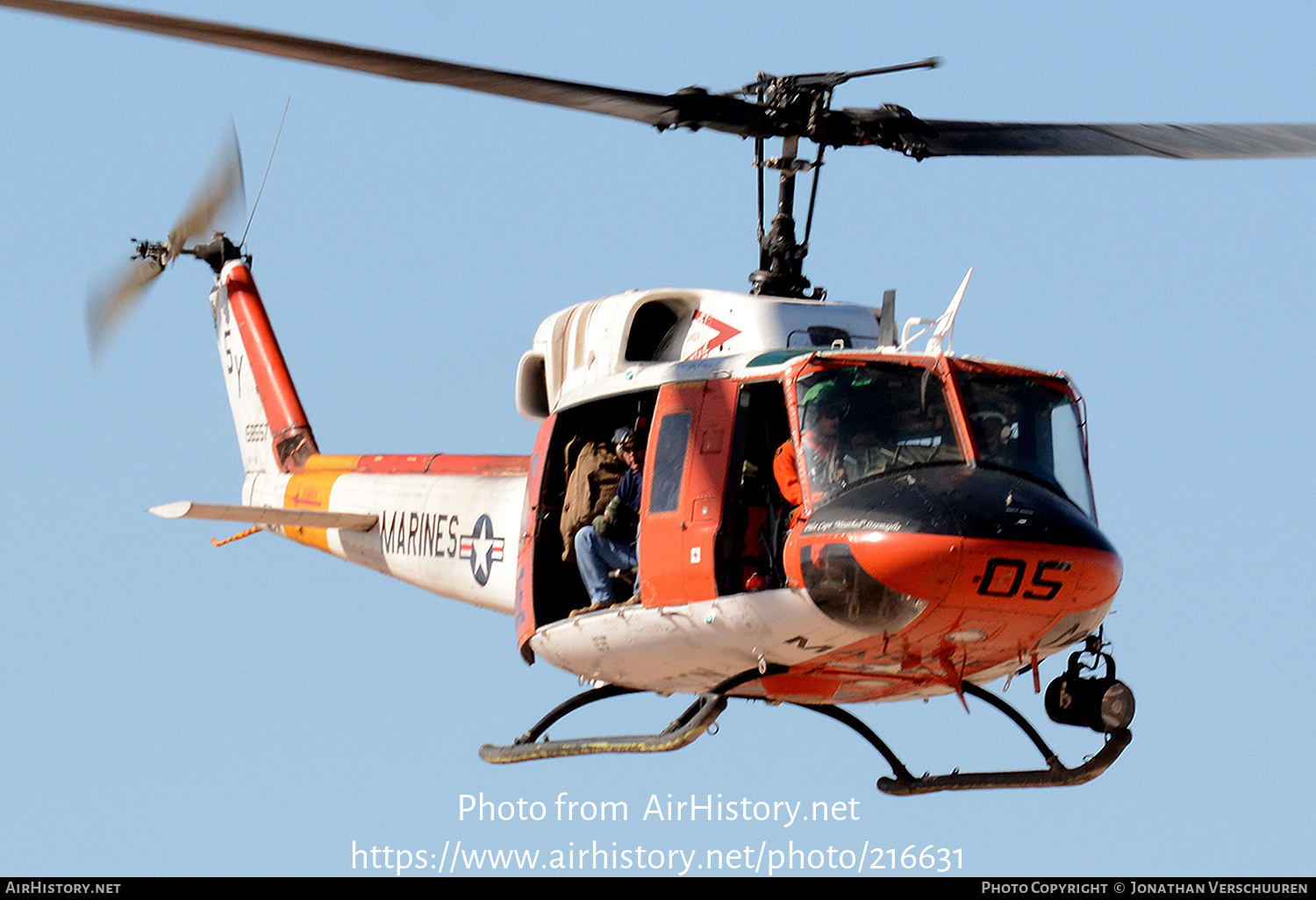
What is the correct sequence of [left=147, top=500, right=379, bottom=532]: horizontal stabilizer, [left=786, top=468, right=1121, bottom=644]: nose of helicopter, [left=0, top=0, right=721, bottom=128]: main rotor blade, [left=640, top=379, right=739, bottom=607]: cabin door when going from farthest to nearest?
[left=147, top=500, right=379, bottom=532]: horizontal stabilizer < [left=640, top=379, right=739, bottom=607]: cabin door < [left=786, top=468, right=1121, bottom=644]: nose of helicopter < [left=0, top=0, right=721, bottom=128]: main rotor blade

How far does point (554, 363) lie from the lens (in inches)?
535

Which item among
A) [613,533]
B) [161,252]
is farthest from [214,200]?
[613,533]

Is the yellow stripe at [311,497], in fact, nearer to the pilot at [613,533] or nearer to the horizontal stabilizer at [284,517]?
the horizontal stabilizer at [284,517]

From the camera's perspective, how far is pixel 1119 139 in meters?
12.8

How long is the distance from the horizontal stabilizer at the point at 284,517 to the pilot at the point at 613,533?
13.2 ft

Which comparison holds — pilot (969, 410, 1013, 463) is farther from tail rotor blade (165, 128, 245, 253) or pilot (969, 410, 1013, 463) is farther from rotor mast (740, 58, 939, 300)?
tail rotor blade (165, 128, 245, 253)

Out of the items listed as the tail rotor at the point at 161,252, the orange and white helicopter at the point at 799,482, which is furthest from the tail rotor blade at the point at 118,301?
the orange and white helicopter at the point at 799,482

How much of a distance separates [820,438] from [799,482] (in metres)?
0.29

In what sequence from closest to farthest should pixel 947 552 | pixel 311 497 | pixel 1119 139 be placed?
pixel 947 552
pixel 1119 139
pixel 311 497

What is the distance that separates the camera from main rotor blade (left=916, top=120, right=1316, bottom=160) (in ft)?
41.1

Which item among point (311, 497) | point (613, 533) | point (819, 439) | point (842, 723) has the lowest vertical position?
point (842, 723)

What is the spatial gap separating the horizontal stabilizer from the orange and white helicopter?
2161 mm

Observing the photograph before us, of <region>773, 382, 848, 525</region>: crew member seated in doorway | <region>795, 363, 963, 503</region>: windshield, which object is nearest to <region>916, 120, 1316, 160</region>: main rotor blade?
<region>795, 363, 963, 503</region>: windshield

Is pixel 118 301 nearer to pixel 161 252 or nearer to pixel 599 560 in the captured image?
pixel 161 252
